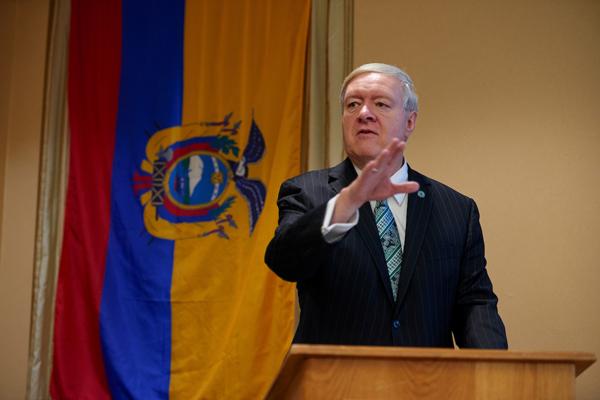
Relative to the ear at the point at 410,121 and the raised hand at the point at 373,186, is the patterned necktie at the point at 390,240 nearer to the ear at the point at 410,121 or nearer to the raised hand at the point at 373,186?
the ear at the point at 410,121

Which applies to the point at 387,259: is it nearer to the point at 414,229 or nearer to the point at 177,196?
the point at 414,229

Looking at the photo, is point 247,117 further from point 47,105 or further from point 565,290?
point 565,290

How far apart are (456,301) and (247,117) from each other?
2.28 metres

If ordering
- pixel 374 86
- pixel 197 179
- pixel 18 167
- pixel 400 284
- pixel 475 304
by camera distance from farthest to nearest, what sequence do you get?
pixel 18 167 → pixel 197 179 → pixel 374 86 → pixel 475 304 → pixel 400 284

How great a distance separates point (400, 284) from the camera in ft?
7.57

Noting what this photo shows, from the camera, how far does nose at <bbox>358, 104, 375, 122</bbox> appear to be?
2.50 m

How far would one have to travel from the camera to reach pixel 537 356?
5.24 ft

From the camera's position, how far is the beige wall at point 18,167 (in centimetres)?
479

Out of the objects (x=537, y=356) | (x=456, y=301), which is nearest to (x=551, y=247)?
(x=456, y=301)

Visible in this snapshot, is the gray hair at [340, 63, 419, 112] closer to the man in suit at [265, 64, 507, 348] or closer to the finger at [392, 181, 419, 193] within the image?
the man in suit at [265, 64, 507, 348]

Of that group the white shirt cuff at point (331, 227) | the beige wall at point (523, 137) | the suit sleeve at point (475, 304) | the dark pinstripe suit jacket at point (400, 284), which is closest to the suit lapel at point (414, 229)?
the dark pinstripe suit jacket at point (400, 284)

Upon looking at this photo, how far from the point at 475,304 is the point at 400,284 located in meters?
0.27

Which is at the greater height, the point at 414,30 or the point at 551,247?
the point at 414,30

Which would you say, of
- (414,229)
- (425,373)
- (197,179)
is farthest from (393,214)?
(197,179)
